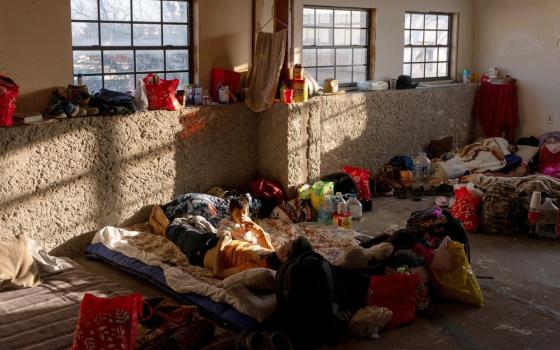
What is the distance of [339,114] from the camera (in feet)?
28.9

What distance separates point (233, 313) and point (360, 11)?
6.01 meters

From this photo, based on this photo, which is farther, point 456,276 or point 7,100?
point 7,100

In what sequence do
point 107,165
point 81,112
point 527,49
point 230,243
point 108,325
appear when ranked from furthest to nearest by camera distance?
1. point 527,49
2. point 107,165
3. point 81,112
4. point 230,243
5. point 108,325

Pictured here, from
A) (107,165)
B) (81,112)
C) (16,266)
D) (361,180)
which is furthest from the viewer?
(361,180)

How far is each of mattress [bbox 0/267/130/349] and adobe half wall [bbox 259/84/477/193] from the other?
3038 mm

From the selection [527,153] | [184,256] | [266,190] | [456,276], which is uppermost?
[527,153]

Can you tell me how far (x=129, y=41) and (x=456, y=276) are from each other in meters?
4.21

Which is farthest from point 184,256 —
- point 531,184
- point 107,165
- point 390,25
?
point 390,25

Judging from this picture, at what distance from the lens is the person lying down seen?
5.46 meters

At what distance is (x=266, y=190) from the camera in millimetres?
7980

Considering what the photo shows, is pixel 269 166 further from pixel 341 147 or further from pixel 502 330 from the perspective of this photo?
pixel 502 330

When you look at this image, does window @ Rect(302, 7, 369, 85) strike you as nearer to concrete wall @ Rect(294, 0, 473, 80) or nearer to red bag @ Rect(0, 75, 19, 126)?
concrete wall @ Rect(294, 0, 473, 80)

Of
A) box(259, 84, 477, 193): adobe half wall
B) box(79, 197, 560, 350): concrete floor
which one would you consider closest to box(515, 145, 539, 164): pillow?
box(259, 84, 477, 193): adobe half wall

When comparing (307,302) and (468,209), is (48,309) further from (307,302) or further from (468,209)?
(468,209)
